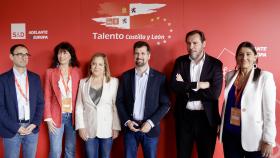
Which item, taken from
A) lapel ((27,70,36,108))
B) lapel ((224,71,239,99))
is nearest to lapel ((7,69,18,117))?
lapel ((27,70,36,108))

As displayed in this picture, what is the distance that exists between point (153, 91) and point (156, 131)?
1.48ft

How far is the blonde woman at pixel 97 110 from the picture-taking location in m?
3.07

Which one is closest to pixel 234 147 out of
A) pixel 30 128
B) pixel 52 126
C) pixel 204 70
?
pixel 204 70

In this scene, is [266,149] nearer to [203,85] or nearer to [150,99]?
[203,85]

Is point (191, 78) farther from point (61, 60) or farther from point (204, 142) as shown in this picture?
point (61, 60)

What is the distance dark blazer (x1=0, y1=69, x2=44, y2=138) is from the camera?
9.66 ft

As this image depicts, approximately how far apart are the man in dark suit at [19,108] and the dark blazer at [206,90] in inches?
63.6

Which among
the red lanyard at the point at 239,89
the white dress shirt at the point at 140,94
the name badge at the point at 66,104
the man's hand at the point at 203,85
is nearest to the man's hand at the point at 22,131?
the name badge at the point at 66,104

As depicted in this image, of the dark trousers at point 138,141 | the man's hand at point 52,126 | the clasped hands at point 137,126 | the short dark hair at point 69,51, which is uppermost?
the short dark hair at point 69,51

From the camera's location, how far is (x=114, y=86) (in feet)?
10.4

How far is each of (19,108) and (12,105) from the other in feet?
0.28

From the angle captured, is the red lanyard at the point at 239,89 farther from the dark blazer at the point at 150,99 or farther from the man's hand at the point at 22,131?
the man's hand at the point at 22,131

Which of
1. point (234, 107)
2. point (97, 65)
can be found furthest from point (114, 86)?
point (234, 107)

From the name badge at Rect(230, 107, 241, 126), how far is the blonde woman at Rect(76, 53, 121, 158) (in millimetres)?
1296
